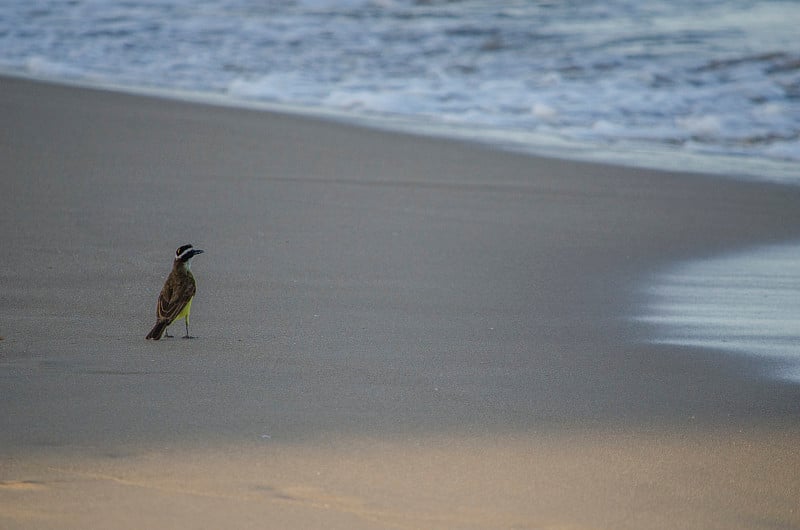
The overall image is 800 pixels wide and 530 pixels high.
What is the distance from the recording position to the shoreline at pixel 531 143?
31.0ft

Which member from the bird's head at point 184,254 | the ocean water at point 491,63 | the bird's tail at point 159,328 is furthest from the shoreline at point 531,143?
the bird's tail at point 159,328

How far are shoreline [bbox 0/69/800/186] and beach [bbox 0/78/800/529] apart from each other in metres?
1.34

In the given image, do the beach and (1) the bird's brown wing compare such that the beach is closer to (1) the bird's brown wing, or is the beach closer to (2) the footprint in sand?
(2) the footprint in sand

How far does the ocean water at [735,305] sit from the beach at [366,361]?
130 millimetres

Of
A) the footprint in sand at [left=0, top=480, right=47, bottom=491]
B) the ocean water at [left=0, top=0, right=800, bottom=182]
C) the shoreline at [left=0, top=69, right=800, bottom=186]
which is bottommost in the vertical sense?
the ocean water at [left=0, top=0, right=800, bottom=182]

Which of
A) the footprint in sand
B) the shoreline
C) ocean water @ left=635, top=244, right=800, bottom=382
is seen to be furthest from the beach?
the shoreline

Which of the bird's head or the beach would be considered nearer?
the beach

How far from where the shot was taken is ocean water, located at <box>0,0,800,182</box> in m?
11.6

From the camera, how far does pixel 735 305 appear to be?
5242 millimetres

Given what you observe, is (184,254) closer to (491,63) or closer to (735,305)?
(735,305)

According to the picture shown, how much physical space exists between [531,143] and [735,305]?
5.31 metres

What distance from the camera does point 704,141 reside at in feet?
37.6

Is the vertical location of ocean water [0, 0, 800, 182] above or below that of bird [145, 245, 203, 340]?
below

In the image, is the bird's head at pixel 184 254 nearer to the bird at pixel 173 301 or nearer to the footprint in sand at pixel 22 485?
the bird at pixel 173 301
